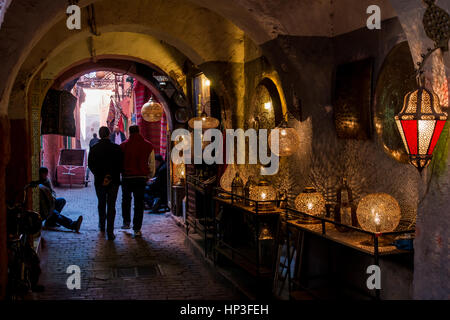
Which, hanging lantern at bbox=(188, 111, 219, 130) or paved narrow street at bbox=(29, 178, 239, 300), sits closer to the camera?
paved narrow street at bbox=(29, 178, 239, 300)

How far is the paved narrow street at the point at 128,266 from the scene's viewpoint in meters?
5.02

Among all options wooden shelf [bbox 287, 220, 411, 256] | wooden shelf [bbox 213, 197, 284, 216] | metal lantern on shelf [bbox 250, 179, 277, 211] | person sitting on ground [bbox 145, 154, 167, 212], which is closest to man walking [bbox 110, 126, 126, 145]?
person sitting on ground [bbox 145, 154, 167, 212]

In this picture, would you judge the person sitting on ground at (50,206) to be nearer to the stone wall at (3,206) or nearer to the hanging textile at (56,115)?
the hanging textile at (56,115)

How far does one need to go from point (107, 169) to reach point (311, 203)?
4502mm

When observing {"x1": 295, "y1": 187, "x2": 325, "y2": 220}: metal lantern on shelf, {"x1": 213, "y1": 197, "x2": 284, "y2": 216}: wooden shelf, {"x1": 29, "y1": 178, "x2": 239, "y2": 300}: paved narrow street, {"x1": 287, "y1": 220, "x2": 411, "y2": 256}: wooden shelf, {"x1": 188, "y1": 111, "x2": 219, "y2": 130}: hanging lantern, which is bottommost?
{"x1": 29, "y1": 178, "x2": 239, "y2": 300}: paved narrow street

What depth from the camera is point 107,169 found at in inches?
301

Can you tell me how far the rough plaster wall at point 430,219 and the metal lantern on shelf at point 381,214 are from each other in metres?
0.49

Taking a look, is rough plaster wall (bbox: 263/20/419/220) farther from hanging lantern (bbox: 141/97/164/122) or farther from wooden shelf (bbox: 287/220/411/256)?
hanging lantern (bbox: 141/97/164/122)

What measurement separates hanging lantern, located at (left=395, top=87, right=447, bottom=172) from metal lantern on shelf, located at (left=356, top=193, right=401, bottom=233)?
721 mm

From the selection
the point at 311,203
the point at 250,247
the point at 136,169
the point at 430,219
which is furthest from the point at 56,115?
the point at 430,219

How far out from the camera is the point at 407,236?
3.25 metres

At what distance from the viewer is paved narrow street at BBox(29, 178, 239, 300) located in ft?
16.5

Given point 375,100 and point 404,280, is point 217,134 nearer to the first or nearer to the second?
point 375,100

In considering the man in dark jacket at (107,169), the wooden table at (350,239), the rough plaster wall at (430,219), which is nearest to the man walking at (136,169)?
the man in dark jacket at (107,169)
